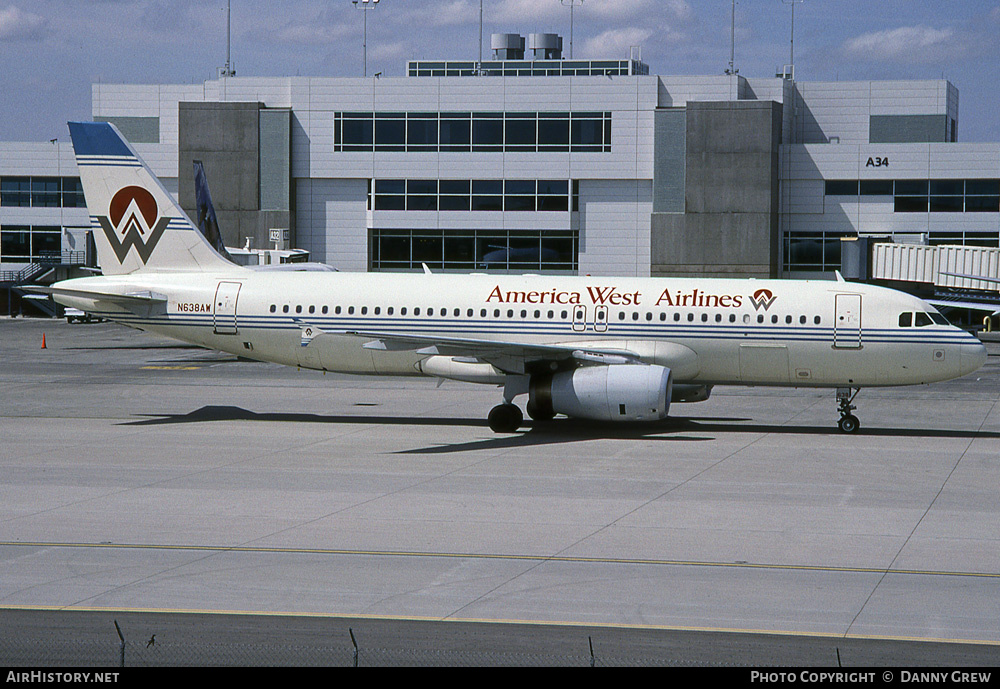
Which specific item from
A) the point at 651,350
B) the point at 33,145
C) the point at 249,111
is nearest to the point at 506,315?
the point at 651,350

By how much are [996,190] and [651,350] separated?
198ft

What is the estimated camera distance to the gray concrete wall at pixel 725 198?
80312 mm

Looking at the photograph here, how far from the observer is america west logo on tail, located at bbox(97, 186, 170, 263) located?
3278 centimetres

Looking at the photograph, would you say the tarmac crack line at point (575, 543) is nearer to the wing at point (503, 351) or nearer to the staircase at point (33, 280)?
the wing at point (503, 351)

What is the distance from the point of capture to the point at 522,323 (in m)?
30.6

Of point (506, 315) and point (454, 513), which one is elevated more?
point (506, 315)

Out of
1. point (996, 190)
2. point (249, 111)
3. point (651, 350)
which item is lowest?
point (651, 350)

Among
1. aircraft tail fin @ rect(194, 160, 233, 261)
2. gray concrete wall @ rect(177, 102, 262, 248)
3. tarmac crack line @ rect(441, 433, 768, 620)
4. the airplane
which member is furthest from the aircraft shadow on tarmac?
gray concrete wall @ rect(177, 102, 262, 248)

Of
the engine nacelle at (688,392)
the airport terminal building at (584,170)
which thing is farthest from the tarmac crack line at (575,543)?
the airport terminal building at (584,170)

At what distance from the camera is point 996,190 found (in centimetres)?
8050

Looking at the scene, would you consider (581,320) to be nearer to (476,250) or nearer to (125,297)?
(125,297)

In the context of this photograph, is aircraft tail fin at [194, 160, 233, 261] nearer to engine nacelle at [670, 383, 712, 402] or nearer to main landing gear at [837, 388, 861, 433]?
engine nacelle at [670, 383, 712, 402]

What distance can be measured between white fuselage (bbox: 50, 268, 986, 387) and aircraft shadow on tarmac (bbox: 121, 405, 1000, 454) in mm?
1425
